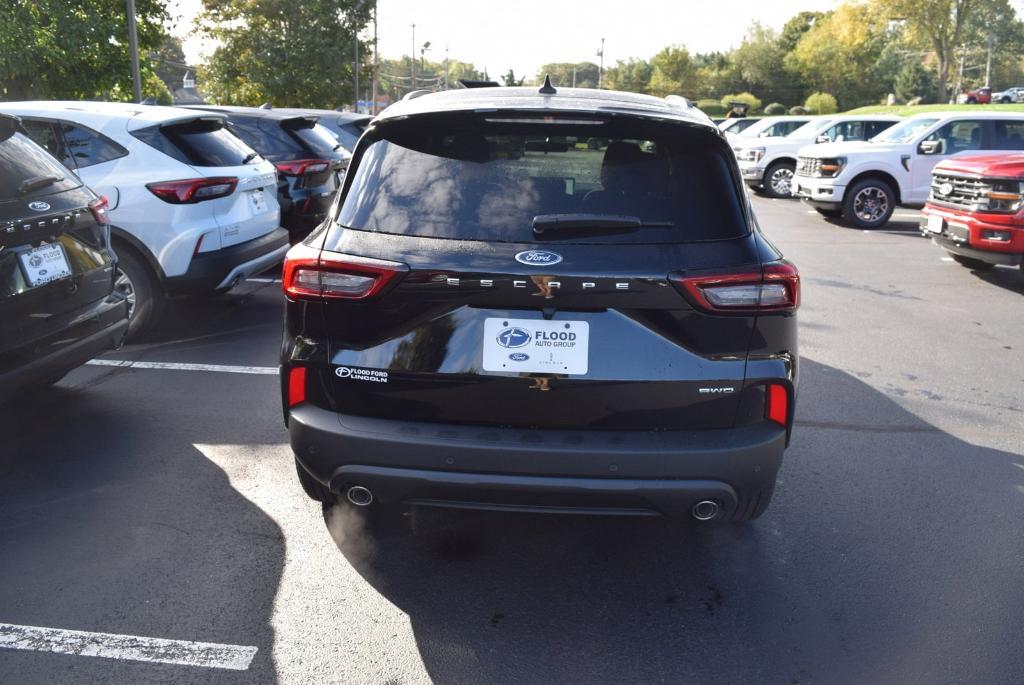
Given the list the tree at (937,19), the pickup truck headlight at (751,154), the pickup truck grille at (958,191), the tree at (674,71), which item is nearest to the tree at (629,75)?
the tree at (674,71)

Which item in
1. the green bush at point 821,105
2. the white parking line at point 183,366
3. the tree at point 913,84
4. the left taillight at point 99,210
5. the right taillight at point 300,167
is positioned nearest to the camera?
the left taillight at point 99,210

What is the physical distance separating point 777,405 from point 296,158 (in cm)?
757

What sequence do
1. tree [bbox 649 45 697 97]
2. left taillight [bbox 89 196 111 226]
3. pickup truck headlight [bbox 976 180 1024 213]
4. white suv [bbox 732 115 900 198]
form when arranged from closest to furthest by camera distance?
left taillight [bbox 89 196 111 226] < pickup truck headlight [bbox 976 180 1024 213] < white suv [bbox 732 115 900 198] < tree [bbox 649 45 697 97]

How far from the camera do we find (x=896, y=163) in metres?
15.3

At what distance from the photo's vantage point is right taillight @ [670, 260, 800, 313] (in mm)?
3059

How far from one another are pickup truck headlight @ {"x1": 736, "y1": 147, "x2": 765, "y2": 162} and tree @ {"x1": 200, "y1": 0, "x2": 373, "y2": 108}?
20.2 m

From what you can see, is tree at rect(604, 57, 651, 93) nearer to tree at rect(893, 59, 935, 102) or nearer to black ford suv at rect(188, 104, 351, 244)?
tree at rect(893, 59, 935, 102)

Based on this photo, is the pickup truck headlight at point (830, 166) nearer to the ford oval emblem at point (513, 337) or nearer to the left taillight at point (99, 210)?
the left taillight at point (99, 210)

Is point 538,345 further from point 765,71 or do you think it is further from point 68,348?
point 765,71

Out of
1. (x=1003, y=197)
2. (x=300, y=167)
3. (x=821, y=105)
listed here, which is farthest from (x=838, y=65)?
(x=300, y=167)

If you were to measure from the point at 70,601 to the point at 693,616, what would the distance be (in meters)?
2.25

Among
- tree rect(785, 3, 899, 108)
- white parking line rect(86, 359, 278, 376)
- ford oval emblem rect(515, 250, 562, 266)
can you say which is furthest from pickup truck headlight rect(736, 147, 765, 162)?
tree rect(785, 3, 899, 108)

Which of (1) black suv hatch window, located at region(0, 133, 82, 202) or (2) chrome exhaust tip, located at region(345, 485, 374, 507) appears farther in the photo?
(1) black suv hatch window, located at region(0, 133, 82, 202)

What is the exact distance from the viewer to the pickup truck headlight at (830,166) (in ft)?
50.6
